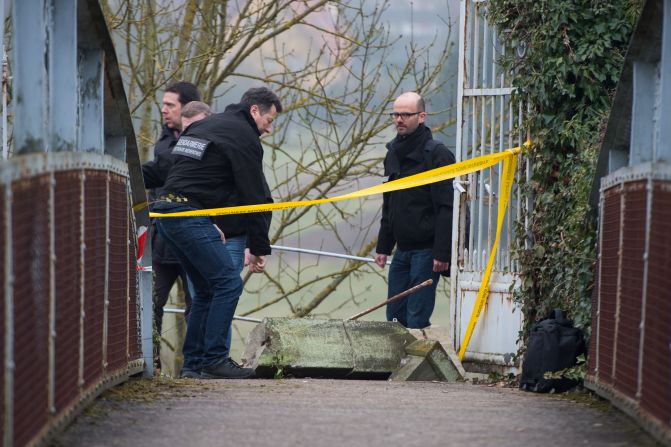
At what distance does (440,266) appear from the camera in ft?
37.9

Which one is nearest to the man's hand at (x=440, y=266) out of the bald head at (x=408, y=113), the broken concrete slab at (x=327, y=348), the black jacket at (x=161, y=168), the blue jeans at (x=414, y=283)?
the blue jeans at (x=414, y=283)

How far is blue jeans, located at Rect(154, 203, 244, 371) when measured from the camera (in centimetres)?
950

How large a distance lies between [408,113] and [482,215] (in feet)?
3.48

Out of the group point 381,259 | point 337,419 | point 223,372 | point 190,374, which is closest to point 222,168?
point 223,372

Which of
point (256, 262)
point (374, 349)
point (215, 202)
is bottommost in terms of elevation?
point (374, 349)

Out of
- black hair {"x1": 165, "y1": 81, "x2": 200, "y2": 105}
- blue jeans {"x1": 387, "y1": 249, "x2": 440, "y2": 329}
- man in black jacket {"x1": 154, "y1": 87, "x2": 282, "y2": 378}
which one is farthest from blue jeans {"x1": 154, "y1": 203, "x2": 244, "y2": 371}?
blue jeans {"x1": 387, "y1": 249, "x2": 440, "y2": 329}

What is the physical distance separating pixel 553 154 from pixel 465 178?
2103 mm

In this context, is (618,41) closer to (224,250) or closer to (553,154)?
(553,154)

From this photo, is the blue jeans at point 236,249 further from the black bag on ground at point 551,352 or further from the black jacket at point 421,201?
the black bag on ground at point 551,352

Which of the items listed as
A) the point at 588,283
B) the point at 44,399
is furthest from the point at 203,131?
the point at 44,399

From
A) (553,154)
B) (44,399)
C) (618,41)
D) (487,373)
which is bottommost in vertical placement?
(487,373)

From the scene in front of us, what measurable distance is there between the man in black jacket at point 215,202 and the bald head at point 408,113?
7.30 feet

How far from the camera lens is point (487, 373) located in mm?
11469

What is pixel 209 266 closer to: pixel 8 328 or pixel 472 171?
pixel 472 171
